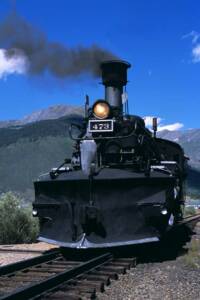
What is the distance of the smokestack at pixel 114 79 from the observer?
39.2 feet

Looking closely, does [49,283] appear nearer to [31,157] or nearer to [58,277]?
[58,277]

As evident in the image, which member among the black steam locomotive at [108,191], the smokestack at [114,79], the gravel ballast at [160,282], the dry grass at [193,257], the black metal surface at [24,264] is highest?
the smokestack at [114,79]

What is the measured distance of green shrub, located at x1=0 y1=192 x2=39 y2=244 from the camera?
16.0m

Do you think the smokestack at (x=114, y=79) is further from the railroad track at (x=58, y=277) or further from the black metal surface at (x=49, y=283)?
the black metal surface at (x=49, y=283)

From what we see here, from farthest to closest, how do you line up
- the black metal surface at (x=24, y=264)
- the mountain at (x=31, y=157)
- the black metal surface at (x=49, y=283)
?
1. the mountain at (x=31, y=157)
2. the black metal surface at (x=24, y=264)
3. the black metal surface at (x=49, y=283)

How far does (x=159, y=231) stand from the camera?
10133 millimetres

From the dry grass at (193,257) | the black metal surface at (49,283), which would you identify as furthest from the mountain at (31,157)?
the black metal surface at (49,283)

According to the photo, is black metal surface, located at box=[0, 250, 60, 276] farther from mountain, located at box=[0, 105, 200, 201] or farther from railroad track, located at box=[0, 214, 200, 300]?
mountain, located at box=[0, 105, 200, 201]

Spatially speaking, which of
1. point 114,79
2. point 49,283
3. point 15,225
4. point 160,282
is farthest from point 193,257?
point 15,225

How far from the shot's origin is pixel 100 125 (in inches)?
432

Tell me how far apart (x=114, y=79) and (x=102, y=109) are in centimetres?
129

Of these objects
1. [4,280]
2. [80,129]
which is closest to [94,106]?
[80,129]

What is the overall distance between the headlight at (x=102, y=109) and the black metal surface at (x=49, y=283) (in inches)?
115

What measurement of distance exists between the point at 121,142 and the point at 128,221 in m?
1.77
